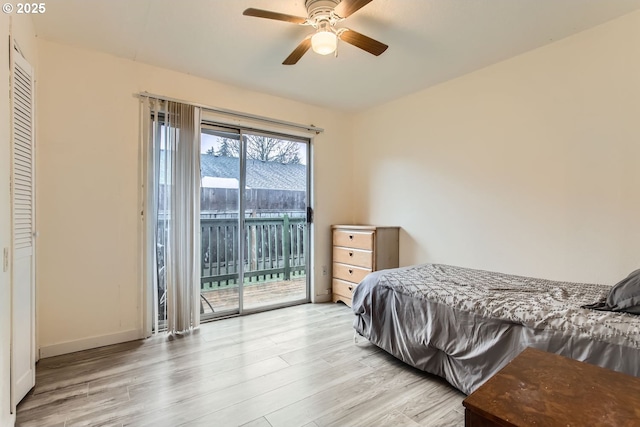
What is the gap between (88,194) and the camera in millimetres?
2570

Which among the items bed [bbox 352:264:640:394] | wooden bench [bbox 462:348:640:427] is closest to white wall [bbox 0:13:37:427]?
wooden bench [bbox 462:348:640:427]

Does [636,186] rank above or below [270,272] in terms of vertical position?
above

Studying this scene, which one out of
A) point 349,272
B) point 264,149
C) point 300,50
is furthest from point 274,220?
point 300,50

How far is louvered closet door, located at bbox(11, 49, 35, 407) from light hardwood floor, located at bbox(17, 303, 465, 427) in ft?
0.78

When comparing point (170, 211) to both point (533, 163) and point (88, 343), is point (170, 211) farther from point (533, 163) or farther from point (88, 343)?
point (533, 163)

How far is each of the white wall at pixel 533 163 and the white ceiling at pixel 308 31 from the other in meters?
0.22

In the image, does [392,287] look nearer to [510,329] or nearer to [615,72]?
[510,329]

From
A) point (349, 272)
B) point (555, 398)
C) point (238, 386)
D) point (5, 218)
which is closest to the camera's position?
point (555, 398)

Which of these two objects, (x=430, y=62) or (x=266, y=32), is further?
(x=430, y=62)

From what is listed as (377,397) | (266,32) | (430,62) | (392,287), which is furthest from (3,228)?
(430,62)

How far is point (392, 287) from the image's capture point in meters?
2.41

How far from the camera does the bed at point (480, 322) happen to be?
1.44 m

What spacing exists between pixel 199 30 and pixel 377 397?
2870 mm

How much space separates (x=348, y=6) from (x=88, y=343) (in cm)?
324
